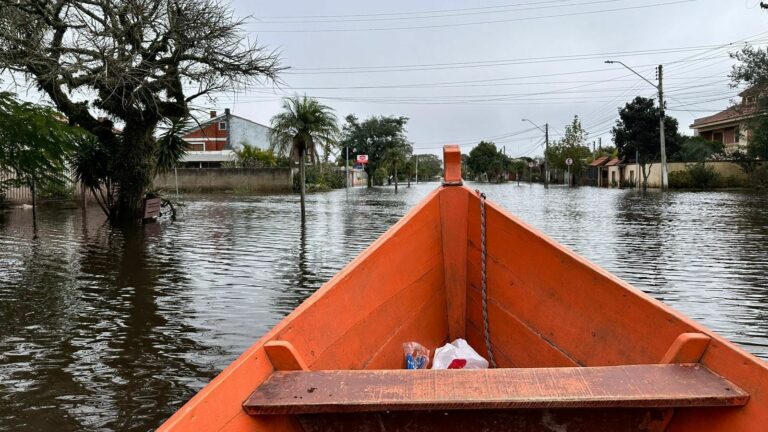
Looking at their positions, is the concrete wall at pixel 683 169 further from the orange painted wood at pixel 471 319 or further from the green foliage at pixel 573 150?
the orange painted wood at pixel 471 319

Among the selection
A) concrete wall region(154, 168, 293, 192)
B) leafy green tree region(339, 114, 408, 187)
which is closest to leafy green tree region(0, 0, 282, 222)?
concrete wall region(154, 168, 293, 192)

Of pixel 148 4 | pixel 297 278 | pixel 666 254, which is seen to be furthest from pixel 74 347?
pixel 148 4

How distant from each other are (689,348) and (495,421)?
0.82 meters

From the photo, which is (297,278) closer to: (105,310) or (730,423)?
(105,310)

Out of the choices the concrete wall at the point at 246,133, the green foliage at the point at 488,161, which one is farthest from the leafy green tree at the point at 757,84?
the green foliage at the point at 488,161

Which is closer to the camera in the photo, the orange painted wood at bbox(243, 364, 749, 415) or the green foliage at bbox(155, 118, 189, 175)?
the orange painted wood at bbox(243, 364, 749, 415)

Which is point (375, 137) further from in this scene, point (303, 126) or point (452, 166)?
point (452, 166)

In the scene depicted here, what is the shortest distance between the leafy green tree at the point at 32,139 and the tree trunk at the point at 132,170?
1.49m

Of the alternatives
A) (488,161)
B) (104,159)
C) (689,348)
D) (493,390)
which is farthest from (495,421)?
(488,161)

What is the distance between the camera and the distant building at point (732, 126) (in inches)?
A: 1521

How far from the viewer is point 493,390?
231 centimetres

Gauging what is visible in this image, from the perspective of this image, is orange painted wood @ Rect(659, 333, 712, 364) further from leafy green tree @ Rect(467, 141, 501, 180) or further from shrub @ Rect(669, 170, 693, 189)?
leafy green tree @ Rect(467, 141, 501, 180)

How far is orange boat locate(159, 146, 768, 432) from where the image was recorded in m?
2.19

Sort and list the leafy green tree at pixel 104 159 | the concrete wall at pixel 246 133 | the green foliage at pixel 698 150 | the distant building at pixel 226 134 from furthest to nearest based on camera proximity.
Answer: the concrete wall at pixel 246 133, the distant building at pixel 226 134, the green foliage at pixel 698 150, the leafy green tree at pixel 104 159
